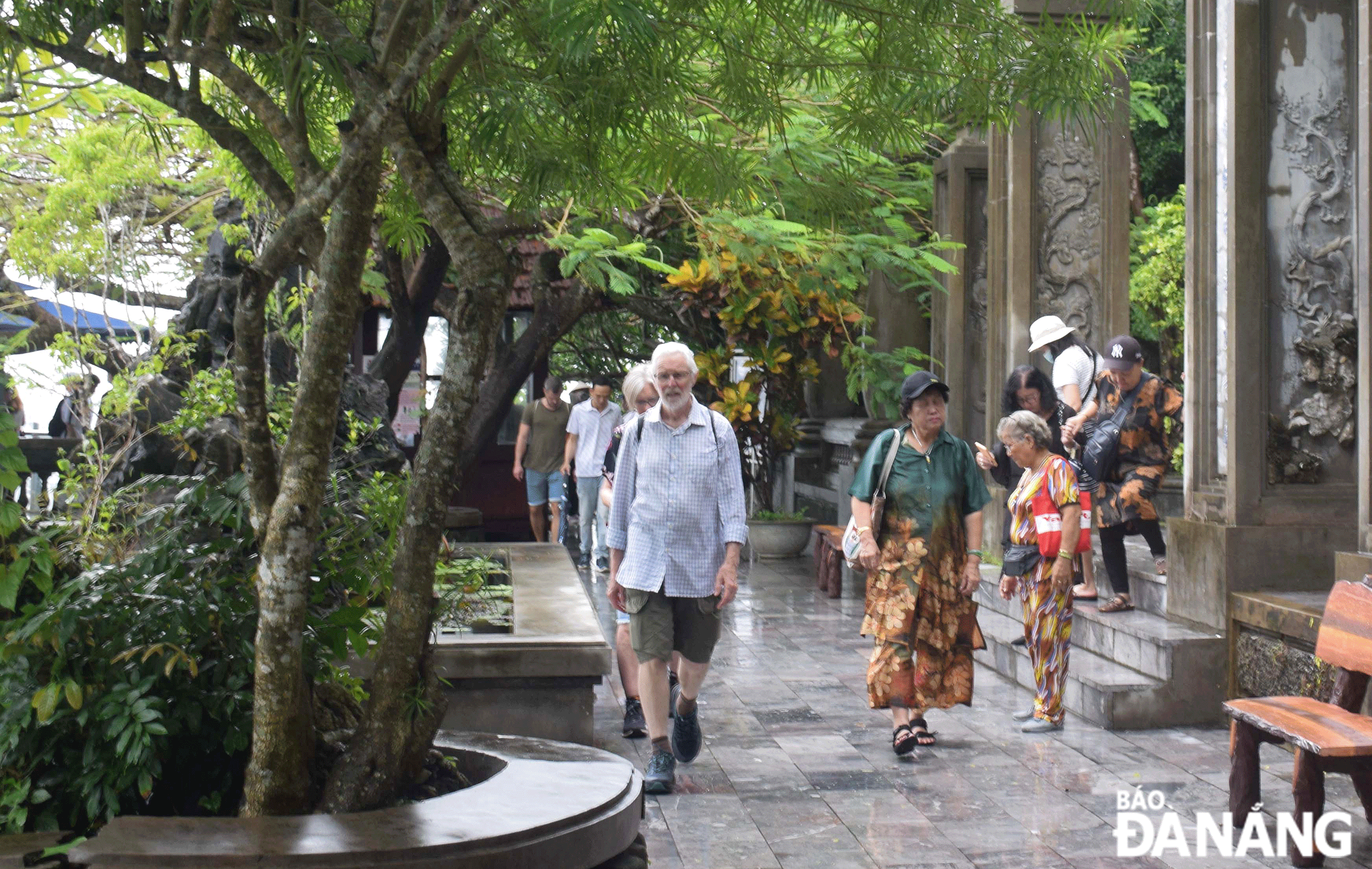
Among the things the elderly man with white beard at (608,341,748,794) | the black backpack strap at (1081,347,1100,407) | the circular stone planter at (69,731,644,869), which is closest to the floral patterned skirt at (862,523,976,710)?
the elderly man with white beard at (608,341,748,794)

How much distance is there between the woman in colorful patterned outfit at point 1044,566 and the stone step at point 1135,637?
64 cm

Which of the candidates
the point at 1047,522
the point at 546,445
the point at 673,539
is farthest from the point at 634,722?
the point at 546,445

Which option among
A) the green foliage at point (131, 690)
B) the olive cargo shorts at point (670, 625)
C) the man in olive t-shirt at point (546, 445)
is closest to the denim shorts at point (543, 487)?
the man in olive t-shirt at point (546, 445)

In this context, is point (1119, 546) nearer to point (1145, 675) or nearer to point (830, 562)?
point (1145, 675)

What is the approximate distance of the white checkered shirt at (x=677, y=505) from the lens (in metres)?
6.25

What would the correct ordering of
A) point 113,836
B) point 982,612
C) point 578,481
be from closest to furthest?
point 113,836
point 982,612
point 578,481

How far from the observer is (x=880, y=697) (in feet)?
23.1

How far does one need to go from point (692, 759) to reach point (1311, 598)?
341cm

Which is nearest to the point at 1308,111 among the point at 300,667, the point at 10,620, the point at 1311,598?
the point at 1311,598

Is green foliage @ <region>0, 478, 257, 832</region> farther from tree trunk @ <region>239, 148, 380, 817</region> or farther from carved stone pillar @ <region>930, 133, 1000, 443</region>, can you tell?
carved stone pillar @ <region>930, 133, 1000, 443</region>

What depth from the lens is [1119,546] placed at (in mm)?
8758

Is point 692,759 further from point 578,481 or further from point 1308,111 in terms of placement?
point 578,481

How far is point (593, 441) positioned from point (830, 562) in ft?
9.15

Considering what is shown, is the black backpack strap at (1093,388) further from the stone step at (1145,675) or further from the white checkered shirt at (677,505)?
the white checkered shirt at (677,505)
